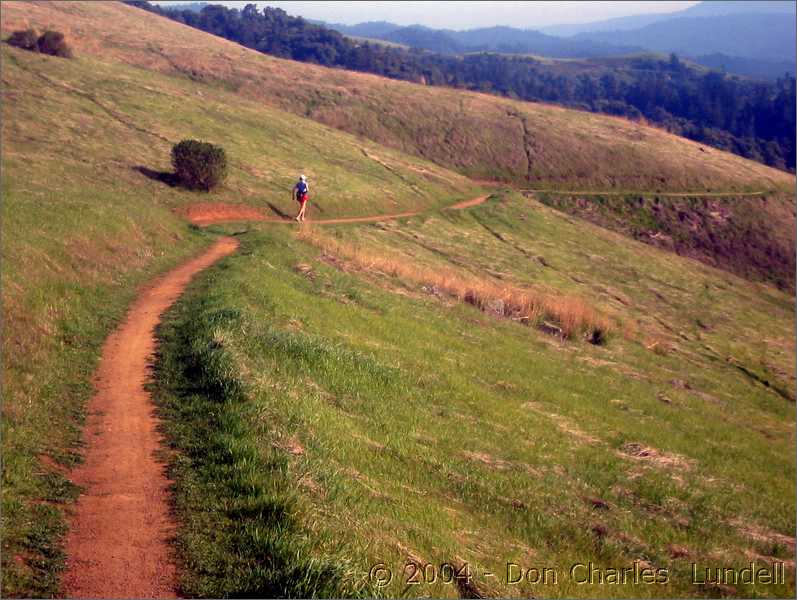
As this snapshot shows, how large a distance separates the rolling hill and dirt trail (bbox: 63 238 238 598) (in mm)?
171

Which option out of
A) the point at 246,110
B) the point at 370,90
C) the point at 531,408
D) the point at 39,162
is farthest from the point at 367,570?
the point at 370,90

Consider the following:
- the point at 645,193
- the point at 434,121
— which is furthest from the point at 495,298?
the point at 434,121

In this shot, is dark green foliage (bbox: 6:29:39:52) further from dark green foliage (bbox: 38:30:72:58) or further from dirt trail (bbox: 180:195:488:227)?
dirt trail (bbox: 180:195:488:227)

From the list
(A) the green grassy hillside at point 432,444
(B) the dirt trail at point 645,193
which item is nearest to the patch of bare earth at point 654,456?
(A) the green grassy hillside at point 432,444

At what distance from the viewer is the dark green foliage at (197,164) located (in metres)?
27.7

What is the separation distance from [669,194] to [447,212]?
30.7 m

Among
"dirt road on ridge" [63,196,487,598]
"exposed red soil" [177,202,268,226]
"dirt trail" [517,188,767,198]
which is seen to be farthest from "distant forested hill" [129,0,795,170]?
"dirt road on ridge" [63,196,487,598]

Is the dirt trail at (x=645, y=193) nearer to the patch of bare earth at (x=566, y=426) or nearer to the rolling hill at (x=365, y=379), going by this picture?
the rolling hill at (x=365, y=379)

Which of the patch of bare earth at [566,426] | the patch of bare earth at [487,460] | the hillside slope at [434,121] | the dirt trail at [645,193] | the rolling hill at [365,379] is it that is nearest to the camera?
the rolling hill at [365,379]

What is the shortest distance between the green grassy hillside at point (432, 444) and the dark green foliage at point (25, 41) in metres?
28.9

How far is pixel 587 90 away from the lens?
187000 millimetres

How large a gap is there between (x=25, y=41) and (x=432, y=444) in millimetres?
43372

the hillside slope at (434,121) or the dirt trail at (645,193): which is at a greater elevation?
the hillside slope at (434,121)

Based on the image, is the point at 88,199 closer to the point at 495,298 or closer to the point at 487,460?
the point at 495,298
